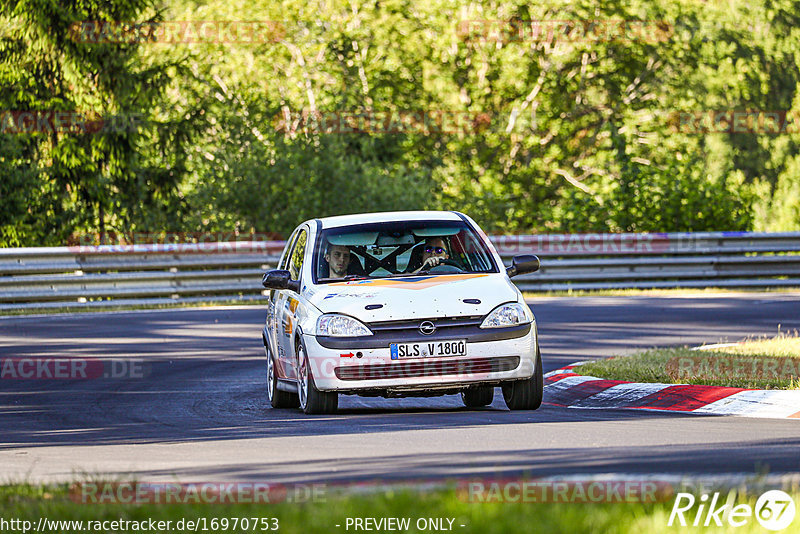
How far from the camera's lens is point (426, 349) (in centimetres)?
1002

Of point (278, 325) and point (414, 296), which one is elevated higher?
point (414, 296)

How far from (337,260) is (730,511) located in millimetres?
6240

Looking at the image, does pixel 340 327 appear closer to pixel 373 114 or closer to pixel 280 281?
pixel 280 281

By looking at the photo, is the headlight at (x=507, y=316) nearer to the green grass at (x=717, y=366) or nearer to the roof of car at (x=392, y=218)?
the roof of car at (x=392, y=218)

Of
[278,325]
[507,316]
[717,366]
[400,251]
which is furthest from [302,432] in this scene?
[717,366]

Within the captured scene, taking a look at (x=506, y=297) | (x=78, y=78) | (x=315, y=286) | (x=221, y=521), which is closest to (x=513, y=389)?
(x=506, y=297)

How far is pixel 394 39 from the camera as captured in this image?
40.9 metres

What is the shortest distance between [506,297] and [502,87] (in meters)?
31.1

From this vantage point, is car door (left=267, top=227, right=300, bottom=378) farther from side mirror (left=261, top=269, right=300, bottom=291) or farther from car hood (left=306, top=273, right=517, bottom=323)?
car hood (left=306, top=273, right=517, bottom=323)

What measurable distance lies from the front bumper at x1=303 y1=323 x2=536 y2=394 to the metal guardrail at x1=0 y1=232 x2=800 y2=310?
12.6m

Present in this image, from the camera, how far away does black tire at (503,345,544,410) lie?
10.4 metres

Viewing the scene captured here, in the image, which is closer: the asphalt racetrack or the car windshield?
the asphalt racetrack

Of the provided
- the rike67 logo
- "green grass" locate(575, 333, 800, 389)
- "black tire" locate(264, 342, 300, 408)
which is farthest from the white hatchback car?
the rike67 logo

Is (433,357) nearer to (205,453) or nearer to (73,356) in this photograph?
(205,453)
